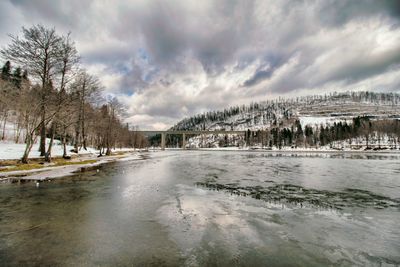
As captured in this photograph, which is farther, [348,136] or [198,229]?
[348,136]

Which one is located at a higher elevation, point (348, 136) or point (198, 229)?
point (348, 136)

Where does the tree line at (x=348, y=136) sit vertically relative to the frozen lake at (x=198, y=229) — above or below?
above

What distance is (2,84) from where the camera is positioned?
61.9 m

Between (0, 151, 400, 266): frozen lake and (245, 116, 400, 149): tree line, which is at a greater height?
(245, 116, 400, 149): tree line

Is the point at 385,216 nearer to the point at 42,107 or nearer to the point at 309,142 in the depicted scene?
the point at 42,107

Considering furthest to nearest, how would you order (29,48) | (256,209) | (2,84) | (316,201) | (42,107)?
(2,84), (42,107), (29,48), (316,201), (256,209)

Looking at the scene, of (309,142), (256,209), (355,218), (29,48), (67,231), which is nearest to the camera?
(67,231)

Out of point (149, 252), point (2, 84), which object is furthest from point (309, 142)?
point (149, 252)

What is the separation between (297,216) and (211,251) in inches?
200

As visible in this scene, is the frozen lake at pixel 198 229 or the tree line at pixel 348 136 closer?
the frozen lake at pixel 198 229

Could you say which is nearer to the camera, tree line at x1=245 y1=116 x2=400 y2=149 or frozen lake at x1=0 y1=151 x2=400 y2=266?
frozen lake at x1=0 y1=151 x2=400 y2=266

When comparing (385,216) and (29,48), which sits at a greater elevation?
(29,48)

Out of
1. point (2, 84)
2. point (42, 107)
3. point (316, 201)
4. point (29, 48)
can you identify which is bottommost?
point (316, 201)

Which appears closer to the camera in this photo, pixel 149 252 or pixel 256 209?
pixel 149 252
